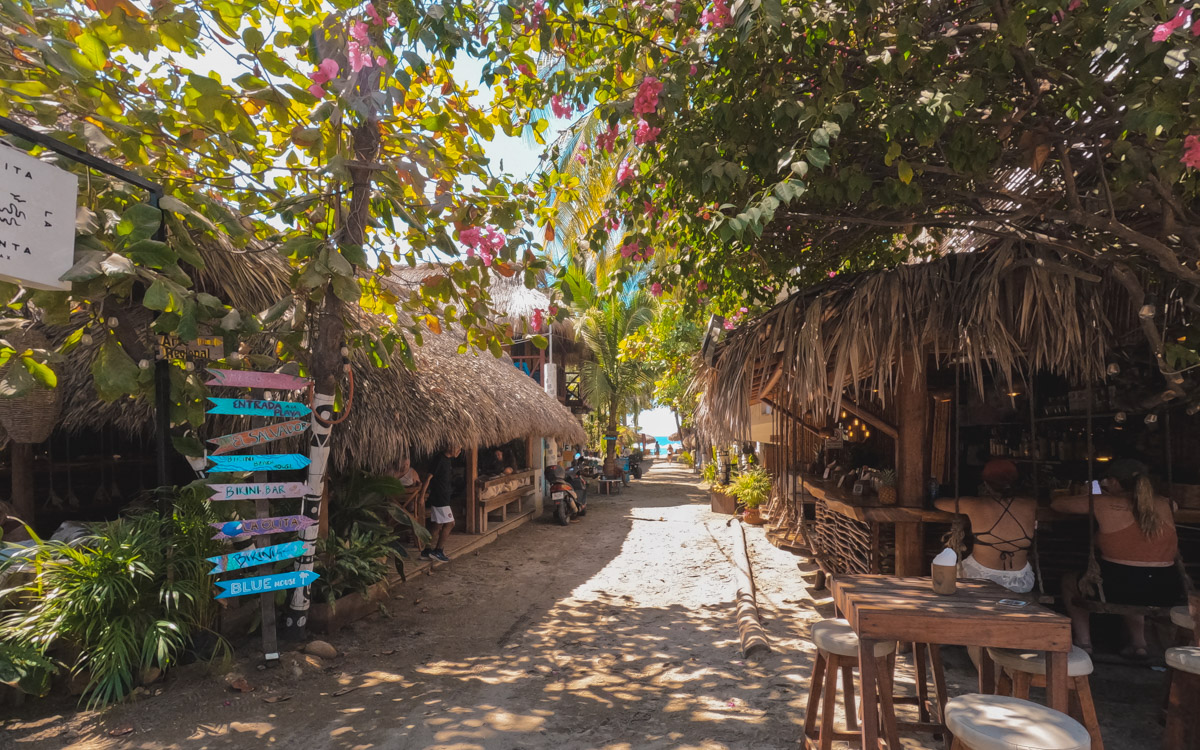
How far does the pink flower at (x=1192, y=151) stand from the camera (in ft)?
8.89

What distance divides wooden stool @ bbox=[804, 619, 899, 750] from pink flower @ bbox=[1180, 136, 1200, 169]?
2433 mm

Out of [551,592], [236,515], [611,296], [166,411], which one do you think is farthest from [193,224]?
[551,592]

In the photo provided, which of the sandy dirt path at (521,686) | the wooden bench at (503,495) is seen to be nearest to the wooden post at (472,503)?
the wooden bench at (503,495)

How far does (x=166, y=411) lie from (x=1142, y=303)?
19.0 feet

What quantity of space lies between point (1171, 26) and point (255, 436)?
5371 millimetres

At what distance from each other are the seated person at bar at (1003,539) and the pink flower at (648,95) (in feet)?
11.0

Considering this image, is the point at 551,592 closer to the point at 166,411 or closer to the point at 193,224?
the point at 166,411

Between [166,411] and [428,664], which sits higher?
[166,411]

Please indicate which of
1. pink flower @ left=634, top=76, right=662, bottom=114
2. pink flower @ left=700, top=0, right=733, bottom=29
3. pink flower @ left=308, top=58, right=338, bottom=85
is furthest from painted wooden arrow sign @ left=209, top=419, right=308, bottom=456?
pink flower @ left=700, top=0, right=733, bottom=29

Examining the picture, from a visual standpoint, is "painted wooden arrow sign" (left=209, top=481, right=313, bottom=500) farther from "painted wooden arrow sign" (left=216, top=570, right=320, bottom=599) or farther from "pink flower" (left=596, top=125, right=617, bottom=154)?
"pink flower" (left=596, top=125, right=617, bottom=154)

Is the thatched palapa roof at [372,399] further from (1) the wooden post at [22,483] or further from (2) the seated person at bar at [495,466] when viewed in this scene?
(2) the seated person at bar at [495,466]

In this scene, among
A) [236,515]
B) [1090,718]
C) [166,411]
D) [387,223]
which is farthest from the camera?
[387,223]

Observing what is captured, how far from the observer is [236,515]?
482 cm

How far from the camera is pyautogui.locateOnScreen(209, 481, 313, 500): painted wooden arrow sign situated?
14.6ft
